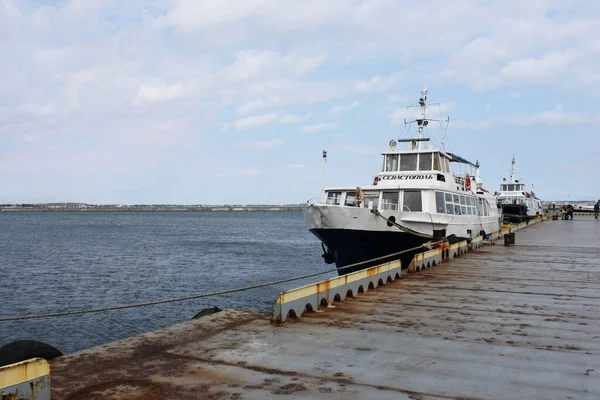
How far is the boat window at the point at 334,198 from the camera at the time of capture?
21688 millimetres

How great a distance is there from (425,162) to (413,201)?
345 cm

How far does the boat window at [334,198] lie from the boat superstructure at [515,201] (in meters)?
37.5

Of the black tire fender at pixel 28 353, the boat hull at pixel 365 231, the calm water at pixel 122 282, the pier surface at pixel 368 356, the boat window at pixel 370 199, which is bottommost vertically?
the calm water at pixel 122 282

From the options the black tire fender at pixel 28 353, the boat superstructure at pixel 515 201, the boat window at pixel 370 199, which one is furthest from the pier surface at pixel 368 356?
the boat superstructure at pixel 515 201

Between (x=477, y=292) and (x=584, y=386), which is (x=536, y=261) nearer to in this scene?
(x=477, y=292)

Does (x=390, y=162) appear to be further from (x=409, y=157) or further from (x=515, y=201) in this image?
(x=515, y=201)

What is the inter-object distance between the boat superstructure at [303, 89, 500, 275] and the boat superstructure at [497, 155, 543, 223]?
3425 cm

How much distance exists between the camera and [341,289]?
30.5 ft

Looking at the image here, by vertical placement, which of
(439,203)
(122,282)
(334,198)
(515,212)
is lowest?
(122,282)

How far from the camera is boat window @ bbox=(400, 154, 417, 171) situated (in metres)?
23.1

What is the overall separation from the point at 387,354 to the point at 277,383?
5.54ft

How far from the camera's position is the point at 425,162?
22.9 meters

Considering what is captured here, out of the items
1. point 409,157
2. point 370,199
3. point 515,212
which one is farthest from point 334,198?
point 515,212

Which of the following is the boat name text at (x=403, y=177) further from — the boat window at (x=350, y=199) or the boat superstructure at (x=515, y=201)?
the boat superstructure at (x=515, y=201)
